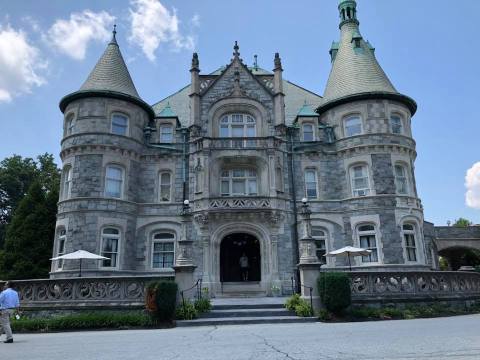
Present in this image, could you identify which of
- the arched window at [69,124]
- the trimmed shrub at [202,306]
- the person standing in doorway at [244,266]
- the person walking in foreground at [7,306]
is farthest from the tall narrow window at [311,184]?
the person walking in foreground at [7,306]

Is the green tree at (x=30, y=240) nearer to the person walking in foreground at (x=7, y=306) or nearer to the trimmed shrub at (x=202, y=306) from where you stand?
the trimmed shrub at (x=202, y=306)

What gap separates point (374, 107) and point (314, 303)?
14675mm

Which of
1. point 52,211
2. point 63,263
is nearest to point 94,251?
point 63,263

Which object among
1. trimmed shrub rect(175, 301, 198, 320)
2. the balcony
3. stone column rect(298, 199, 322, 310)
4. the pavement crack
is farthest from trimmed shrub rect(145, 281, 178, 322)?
the balcony

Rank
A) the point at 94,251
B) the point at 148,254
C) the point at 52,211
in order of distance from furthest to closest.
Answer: the point at 52,211 < the point at 148,254 < the point at 94,251

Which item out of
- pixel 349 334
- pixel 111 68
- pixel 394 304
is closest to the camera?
pixel 349 334

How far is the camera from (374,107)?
24.4 metres

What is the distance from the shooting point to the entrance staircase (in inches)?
532

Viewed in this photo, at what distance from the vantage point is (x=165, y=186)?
24.8 m

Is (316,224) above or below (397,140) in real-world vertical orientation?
below

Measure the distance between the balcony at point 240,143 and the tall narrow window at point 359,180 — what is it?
5.16m

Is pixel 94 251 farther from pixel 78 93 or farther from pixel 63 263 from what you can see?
pixel 78 93

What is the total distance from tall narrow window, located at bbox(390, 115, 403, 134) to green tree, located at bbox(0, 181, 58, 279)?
2418cm

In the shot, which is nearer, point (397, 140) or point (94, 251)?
point (94, 251)
